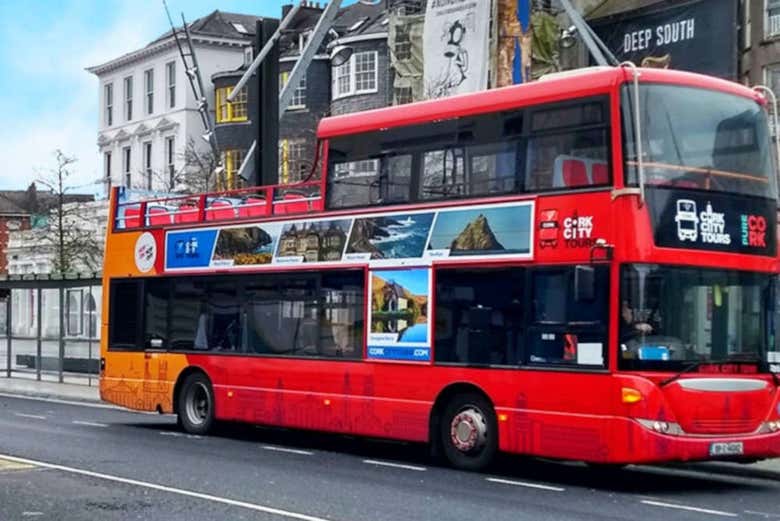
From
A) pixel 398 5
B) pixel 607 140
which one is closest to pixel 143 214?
pixel 607 140

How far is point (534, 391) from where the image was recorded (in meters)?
14.9

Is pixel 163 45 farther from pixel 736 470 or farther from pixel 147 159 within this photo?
pixel 736 470

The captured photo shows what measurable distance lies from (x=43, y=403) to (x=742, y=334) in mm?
18205

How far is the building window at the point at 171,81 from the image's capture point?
6522 centimetres

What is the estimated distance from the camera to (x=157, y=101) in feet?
218

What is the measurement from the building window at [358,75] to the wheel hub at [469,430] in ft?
124

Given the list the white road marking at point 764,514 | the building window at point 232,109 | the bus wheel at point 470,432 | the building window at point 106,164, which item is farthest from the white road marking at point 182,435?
the building window at point 106,164

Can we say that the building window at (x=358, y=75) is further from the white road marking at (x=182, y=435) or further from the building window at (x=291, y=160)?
the white road marking at (x=182, y=435)

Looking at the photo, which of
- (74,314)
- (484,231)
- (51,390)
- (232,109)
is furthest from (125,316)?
(232,109)

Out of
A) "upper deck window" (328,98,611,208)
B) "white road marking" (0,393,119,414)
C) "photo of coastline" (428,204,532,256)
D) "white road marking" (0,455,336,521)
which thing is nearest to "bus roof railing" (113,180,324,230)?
"upper deck window" (328,98,611,208)

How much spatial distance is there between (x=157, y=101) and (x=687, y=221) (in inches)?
2154

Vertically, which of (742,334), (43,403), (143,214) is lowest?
(43,403)

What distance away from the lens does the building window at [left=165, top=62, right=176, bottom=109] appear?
65219 millimetres

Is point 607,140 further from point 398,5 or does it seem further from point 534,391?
point 398,5
